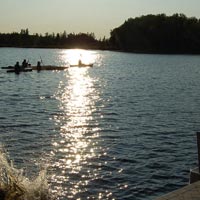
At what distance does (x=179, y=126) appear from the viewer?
30547mm

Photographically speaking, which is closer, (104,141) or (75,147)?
(75,147)

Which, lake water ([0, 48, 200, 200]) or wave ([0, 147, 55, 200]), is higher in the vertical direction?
wave ([0, 147, 55, 200])

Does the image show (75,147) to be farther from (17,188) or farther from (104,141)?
(17,188)

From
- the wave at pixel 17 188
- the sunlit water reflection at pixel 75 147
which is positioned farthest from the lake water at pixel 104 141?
the wave at pixel 17 188

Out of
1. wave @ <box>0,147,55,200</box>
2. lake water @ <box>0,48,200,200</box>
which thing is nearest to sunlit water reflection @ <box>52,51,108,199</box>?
lake water @ <box>0,48,200,200</box>

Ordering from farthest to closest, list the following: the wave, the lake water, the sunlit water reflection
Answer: the lake water < the sunlit water reflection < the wave

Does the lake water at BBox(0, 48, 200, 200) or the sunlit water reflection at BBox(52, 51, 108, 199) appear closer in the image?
the sunlit water reflection at BBox(52, 51, 108, 199)

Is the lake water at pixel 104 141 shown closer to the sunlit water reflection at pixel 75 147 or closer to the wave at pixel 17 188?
the sunlit water reflection at pixel 75 147

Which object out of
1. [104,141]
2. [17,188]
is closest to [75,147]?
[104,141]

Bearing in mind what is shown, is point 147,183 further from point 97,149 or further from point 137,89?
point 137,89

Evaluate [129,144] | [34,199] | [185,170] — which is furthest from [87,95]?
[34,199]

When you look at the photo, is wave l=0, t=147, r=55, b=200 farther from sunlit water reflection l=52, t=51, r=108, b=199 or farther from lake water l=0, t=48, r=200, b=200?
sunlit water reflection l=52, t=51, r=108, b=199

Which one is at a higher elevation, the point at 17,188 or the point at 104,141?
the point at 17,188

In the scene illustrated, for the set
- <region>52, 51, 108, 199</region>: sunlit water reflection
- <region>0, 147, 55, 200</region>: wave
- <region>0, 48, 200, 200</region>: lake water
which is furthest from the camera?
<region>0, 48, 200, 200</region>: lake water
